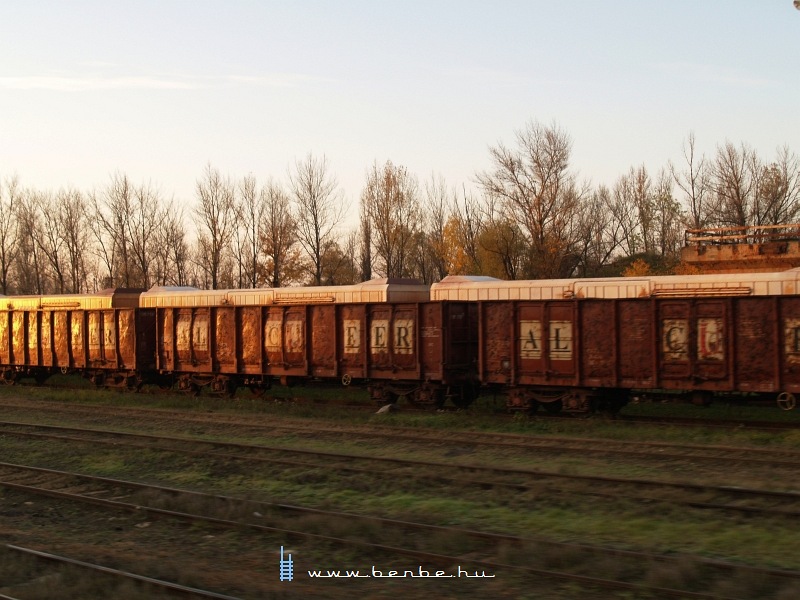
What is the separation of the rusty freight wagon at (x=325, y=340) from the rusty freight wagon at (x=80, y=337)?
0.96m

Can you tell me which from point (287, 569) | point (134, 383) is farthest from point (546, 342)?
point (134, 383)

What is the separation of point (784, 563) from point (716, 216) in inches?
2184

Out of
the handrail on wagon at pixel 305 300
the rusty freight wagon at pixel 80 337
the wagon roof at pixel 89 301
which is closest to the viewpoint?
the handrail on wagon at pixel 305 300

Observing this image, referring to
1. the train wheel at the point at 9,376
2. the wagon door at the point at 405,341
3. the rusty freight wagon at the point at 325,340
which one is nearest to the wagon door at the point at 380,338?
the rusty freight wagon at the point at 325,340

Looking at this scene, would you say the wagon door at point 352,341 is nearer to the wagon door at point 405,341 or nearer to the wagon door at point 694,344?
the wagon door at point 405,341

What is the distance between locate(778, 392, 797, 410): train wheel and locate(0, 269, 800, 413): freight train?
28 mm

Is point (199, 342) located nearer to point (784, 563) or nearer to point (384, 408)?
point (384, 408)

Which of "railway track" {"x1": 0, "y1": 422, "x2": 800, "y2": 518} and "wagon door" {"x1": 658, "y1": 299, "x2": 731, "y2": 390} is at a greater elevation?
"wagon door" {"x1": 658, "y1": 299, "x2": 731, "y2": 390}

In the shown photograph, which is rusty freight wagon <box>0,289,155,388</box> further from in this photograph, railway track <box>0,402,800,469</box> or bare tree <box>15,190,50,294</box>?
bare tree <box>15,190,50,294</box>

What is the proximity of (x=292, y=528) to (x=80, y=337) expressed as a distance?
22.7 meters

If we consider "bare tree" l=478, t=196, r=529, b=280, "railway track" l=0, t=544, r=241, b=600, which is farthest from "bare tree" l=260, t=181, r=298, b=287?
"railway track" l=0, t=544, r=241, b=600

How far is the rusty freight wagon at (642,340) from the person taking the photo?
16.5 metres

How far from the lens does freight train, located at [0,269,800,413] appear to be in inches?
666

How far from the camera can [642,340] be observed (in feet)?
58.4
